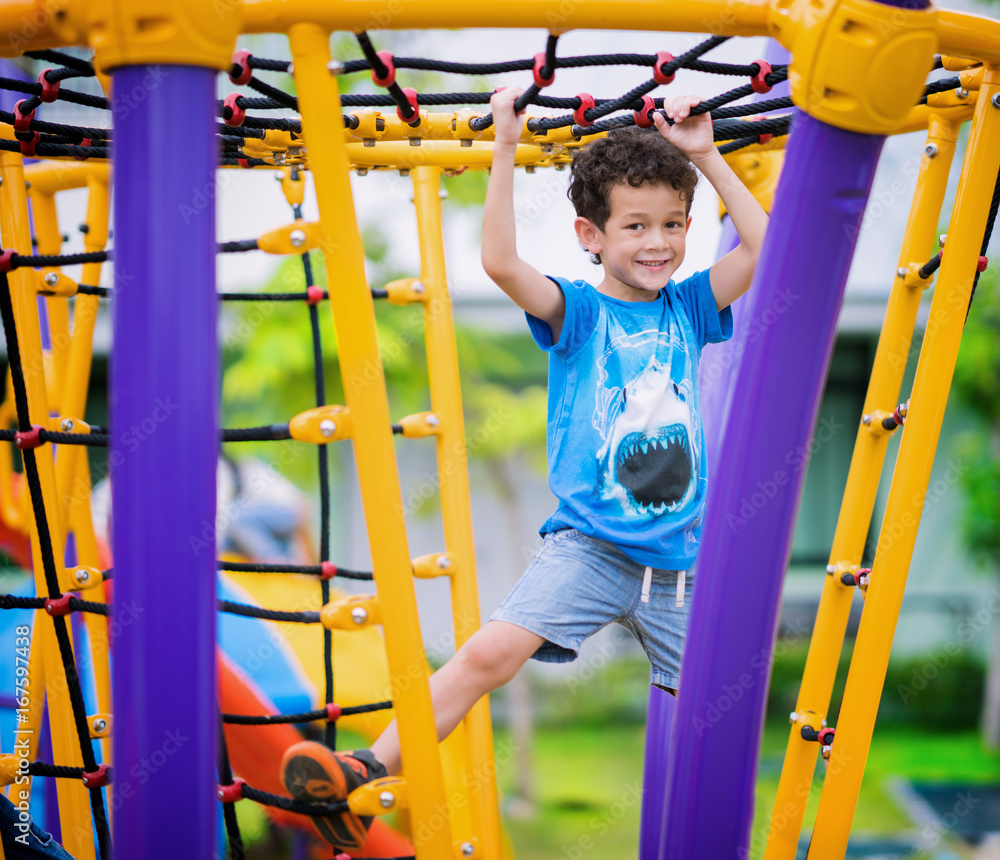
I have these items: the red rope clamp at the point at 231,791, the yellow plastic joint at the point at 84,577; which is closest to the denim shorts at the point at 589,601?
the red rope clamp at the point at 231,791

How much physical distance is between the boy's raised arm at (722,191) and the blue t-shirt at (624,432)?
0.16 m

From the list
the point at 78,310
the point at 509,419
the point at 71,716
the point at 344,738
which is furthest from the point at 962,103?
the point at 344,738

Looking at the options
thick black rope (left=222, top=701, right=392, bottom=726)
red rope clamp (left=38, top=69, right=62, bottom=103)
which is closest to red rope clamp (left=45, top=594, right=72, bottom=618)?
thick black rope (left=222, top=701, right=392, bottom=726)

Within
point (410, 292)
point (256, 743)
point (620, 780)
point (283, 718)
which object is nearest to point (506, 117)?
point (410, 292)

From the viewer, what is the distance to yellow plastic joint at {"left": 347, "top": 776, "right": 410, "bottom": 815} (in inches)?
53.1

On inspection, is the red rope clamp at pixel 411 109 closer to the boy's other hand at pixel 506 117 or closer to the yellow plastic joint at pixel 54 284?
the boy's other hand at pixel 506 117

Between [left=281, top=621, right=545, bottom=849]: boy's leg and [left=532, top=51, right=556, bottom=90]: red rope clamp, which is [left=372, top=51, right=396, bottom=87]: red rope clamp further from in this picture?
[left=281, top=621, right=545, bottom=849]: boy's leg

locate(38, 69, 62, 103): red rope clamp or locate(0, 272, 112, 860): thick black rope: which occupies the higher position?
locate(38, 69, 62, 103): red rope clamp

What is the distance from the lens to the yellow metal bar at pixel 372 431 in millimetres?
1156

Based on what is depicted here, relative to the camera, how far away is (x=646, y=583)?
5.36 ft

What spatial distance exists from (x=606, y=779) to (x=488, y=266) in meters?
5.40

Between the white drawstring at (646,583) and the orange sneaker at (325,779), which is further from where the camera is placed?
the white drawstring at (646,583)

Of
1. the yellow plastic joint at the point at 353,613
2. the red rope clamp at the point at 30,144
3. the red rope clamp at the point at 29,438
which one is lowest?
the yellow plastic joint at the point at 353,613

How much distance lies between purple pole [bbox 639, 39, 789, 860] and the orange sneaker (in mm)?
850
